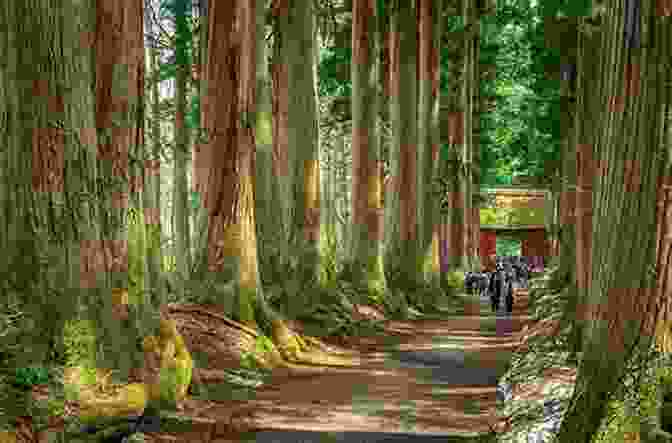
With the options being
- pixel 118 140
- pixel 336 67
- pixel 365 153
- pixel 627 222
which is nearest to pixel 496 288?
pixel 365 153

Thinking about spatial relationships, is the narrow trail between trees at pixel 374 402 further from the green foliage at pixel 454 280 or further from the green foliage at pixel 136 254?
the green foliage at pixel 454 280

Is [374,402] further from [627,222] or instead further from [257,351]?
[627,222]

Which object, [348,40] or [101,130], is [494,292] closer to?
[348,40]

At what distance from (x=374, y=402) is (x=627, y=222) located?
6.96 m

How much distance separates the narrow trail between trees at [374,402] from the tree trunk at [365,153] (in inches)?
Answer: 190

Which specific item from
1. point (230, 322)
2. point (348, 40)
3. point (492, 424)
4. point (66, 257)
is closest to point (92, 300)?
point (66, 257)

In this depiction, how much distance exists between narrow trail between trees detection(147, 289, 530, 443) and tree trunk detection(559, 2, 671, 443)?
396cm

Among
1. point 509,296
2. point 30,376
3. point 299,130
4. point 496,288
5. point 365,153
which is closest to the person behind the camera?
point 30,376

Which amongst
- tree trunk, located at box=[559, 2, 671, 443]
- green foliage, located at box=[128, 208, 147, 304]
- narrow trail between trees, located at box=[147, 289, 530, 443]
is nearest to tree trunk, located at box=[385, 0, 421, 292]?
narrow trail between trees, located at box=[147, 289, 530, 443]

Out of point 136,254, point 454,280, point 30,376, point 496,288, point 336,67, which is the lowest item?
point 454,280

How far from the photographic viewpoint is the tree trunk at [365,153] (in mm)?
24938

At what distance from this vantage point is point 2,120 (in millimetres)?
8648

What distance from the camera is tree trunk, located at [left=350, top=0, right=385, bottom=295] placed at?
24938mm

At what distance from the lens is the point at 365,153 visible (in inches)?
995
